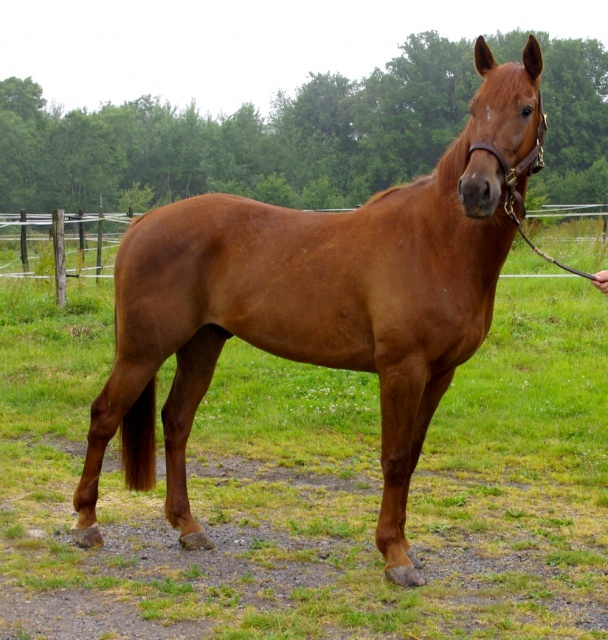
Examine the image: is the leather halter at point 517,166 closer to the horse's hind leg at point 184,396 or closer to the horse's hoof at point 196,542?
the horse's hind leg at point 184,396

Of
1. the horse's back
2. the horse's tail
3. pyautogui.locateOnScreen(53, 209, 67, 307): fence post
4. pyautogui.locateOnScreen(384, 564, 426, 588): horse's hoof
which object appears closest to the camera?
pyautogui.locateOnScreen(384, 564, 426, 588): horse's hoof

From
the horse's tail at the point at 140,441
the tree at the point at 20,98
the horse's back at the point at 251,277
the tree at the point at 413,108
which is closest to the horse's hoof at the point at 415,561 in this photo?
the horse's back at the point at 251,277

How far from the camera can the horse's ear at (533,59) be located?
331 cm

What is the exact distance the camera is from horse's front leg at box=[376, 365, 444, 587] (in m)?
3.58

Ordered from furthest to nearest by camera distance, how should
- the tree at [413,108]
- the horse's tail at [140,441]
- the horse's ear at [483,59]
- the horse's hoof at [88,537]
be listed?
1. the tree at [413,108]
2. the horse's tail at [140,441]
3. the horse's hoof at [88,537]
4. the horse's ear at [483,59]

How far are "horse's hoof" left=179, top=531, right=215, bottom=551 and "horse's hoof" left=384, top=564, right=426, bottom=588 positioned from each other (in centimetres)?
112

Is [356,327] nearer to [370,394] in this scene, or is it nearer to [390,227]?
[390,227]

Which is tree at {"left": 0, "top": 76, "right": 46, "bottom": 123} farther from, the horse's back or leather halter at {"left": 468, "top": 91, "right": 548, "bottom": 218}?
leather halter at {"left": 468, "top": 91, "right": 548, "bottom": 218}

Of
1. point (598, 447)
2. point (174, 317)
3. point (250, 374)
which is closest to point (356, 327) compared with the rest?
point (174, 317)

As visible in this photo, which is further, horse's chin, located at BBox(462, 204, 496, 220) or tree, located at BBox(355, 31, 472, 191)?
tree, located at BBox(355, 31, 472, 191)

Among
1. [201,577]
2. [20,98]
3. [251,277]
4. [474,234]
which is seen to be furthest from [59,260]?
[20,98]

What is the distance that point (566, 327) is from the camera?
898 centimetres

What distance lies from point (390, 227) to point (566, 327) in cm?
592

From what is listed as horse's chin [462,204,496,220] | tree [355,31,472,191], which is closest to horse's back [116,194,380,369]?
horse's chin [462,204,496,220]
